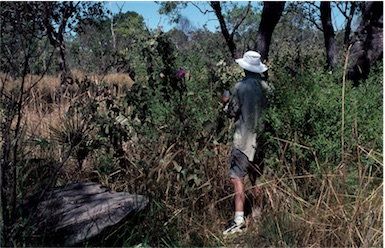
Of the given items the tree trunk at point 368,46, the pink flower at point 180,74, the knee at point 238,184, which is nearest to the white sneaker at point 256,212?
the knee at point 238,184

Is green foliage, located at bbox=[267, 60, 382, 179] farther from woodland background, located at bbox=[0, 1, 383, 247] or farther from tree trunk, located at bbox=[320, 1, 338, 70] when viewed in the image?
tree trunk, located at bbox=[320, 1, 338, 70]

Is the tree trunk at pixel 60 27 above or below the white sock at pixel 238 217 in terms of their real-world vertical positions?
above

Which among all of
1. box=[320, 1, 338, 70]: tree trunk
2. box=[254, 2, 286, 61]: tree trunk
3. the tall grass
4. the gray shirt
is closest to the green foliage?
the tall grass

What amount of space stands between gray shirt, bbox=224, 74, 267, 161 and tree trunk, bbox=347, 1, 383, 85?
3314 mm

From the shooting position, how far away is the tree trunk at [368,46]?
7398mm

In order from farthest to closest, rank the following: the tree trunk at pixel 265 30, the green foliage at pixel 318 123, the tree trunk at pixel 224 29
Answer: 1. the tree trunk at pixel 224 29
2. the tree trunk at pixel 265 30
3. the green foliage at pixel 318 123

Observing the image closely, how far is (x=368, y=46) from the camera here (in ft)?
24.7

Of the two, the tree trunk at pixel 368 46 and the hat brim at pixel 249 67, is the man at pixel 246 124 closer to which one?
the hat brim at pixel 249 67

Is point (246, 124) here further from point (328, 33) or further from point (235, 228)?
point (328, 33)

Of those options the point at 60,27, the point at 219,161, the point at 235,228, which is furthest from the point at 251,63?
the point at 60,27

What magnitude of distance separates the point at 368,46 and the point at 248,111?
392 centimetres

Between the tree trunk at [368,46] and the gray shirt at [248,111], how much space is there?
3.31m

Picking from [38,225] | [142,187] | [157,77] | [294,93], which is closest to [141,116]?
[157,77]

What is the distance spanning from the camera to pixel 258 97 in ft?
14.2
